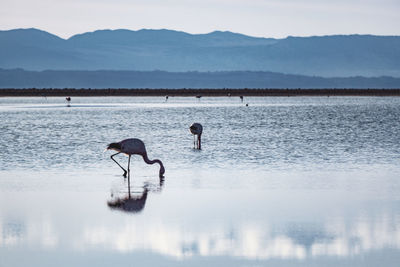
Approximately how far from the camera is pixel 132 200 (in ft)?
40.2

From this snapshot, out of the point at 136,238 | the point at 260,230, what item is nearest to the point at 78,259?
the point at 136,238

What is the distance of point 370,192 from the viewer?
12797 mm

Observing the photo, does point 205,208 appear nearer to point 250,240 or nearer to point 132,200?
point 132,200

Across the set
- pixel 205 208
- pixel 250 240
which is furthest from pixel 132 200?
pixel 250 240

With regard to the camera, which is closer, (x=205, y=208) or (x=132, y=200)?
(x=205, y=208)

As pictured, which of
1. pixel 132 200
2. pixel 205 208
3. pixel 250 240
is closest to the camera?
pixel 250 240

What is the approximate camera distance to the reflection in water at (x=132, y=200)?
11481 mm

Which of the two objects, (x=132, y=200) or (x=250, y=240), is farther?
(x=132, y=200)

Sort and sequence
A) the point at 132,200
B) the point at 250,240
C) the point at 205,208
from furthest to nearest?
the point at 132,200, the point at 205,208, the point at 250,240

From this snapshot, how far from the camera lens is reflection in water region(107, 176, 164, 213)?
11481 mm

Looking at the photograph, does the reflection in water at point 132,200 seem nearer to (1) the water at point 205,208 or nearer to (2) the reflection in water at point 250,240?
(1) the water at point 205,208

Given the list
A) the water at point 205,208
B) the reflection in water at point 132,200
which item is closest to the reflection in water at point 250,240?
the water at point 205,208

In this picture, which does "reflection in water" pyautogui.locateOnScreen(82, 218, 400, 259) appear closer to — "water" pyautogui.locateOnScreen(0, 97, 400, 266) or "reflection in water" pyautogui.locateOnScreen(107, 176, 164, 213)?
"water" pyautogui.locateOnScreen(0, 97, 400, 266)

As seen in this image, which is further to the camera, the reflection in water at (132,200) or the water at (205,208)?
the reflection in water at (132,200)
